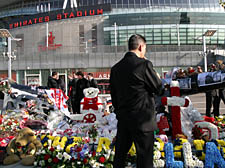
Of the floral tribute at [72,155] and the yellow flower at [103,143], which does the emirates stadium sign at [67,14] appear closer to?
the floral tribute at [72,155]

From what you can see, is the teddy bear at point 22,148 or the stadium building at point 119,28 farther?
the stadium building at point 119,28

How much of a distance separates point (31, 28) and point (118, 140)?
42.8m

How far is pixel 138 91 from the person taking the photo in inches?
95.0

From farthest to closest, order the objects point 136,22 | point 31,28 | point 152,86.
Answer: point 31,28
point 136,22
point 152,86

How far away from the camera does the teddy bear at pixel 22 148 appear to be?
→ 4.32m

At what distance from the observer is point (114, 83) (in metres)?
2.66

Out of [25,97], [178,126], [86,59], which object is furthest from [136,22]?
[178,126]

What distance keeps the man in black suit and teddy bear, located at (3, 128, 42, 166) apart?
2.36 m

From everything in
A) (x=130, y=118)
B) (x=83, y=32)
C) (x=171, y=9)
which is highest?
(x=171, y=9)

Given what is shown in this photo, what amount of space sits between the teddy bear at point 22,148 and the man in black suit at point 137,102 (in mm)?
2357

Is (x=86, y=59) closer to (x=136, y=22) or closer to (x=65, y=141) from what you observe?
(x=136, y=22)

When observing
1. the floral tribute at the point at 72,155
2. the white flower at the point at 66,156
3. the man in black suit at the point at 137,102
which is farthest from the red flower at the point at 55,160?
the man in black suit at the point at 137,102

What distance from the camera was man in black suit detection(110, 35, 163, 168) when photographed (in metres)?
2.37

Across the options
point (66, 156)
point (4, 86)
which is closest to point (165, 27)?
point (4, 86)
